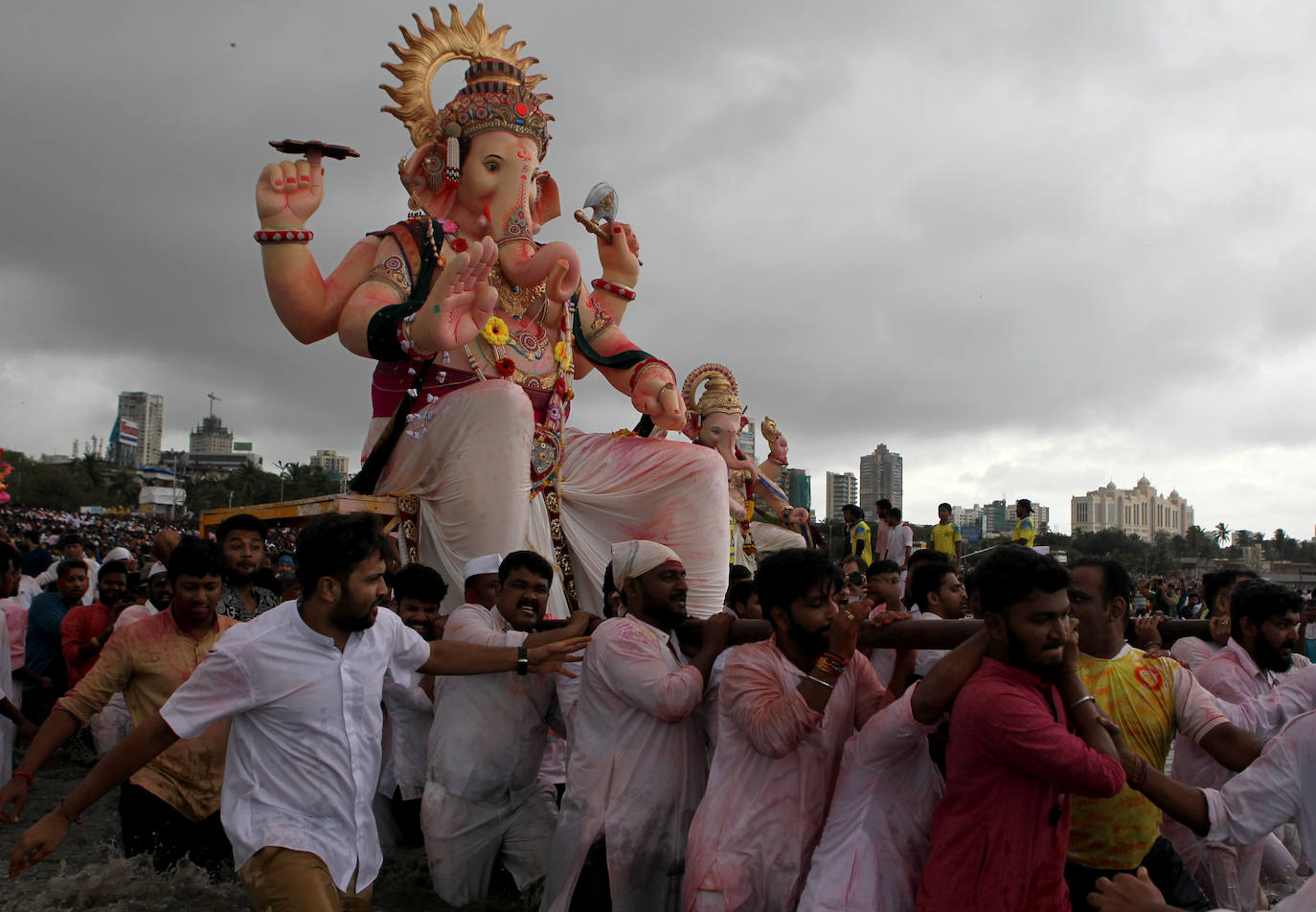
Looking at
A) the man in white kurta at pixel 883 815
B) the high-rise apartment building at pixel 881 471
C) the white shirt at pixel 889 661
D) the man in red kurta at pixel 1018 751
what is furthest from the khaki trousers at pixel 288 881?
the high-rise apartment building at pixel 881 471

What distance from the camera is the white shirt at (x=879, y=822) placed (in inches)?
115

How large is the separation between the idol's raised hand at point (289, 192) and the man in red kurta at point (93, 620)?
237 centimetres

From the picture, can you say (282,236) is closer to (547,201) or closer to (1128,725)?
(547,201)

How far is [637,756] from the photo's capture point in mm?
3639

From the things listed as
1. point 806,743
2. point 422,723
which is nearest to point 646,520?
point 422,723

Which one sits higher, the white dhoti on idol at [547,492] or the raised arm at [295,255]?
the raised arm at [295,255]

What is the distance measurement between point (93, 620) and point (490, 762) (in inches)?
146

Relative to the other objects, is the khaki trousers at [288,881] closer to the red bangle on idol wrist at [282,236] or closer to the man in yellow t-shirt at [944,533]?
the red bangle on idol wrist at [282,236]

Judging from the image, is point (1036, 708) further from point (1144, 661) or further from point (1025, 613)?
point (1144, 661)

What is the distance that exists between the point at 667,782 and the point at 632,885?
326 mm

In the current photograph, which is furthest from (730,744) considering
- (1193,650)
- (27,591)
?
(27,591)

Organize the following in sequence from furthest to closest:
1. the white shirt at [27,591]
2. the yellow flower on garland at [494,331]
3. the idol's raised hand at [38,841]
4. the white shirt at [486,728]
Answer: the white shirt at [27,591] → the yellow flower on garland at [494,331] → the white shirt at [486,728] → the idol's raised hand at [38,841]

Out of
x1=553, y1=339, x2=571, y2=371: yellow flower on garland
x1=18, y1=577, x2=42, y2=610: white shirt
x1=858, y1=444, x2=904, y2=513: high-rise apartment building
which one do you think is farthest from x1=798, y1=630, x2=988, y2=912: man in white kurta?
x1=858, y1=444, x2=904, y2=513: high-rise apartment building

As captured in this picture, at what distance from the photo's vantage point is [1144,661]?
313 cm
